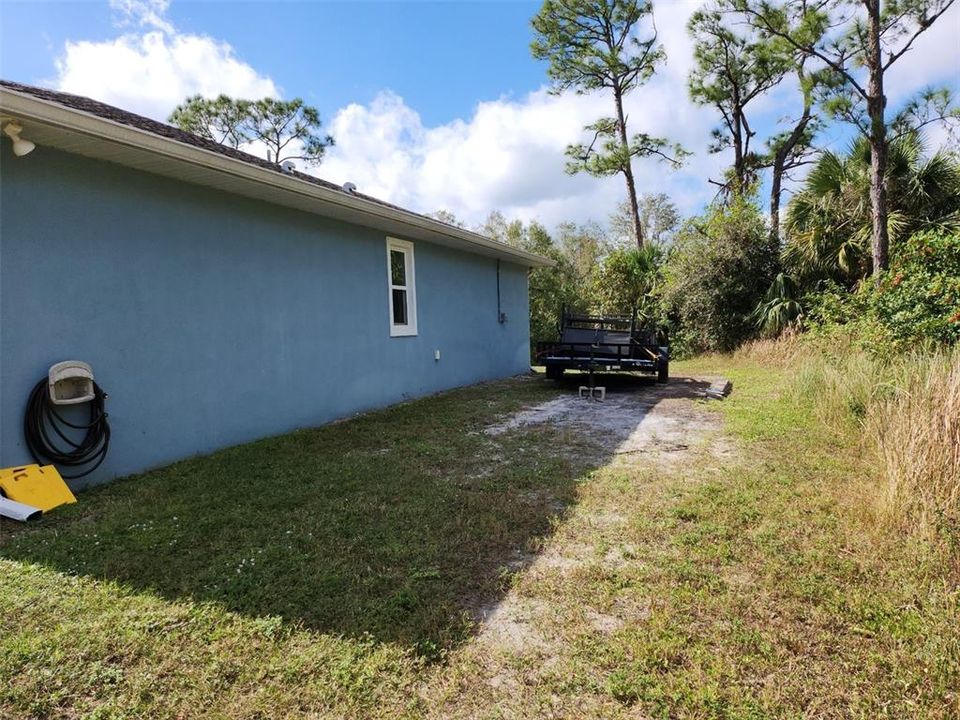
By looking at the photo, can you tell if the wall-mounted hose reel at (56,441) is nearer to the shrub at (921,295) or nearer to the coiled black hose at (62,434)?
the coiled black hose at (62,434)

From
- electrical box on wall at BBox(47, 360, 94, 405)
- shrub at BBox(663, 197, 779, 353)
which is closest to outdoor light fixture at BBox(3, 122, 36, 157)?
electrical box on wall at BBox(47, 360, 94, 405)

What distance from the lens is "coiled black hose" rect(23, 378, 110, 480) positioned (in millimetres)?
3967

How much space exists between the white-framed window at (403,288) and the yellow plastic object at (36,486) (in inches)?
195

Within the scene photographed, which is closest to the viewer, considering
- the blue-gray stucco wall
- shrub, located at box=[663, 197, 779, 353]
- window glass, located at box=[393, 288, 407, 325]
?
the blue-gray stucco wall

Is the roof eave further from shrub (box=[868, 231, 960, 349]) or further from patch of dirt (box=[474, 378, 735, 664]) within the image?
shrub (box=[868, 231, 960, 349])

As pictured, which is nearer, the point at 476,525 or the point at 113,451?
the point at 476,525

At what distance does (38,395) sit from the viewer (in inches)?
157

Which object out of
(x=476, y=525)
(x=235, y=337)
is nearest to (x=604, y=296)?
(x=235, y=337)

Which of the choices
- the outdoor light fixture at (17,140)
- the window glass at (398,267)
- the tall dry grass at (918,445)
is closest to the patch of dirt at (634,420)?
the tall dry grass at (918,445)

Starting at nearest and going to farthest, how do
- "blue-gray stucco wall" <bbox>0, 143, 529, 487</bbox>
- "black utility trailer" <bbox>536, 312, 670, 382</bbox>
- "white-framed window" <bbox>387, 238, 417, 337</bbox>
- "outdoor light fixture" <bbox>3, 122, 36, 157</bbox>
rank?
"outdoor light fixture" <bbox>3, 122, 36, 157</bbox> → "blue-gray stucco wall" <bbox>0, 143, 529, 487</bbox> → "white-framed window" <bbox>387, 238, 417, 337</bbox> → "black utility trailer" <bbox>536, 312, 670, 382</bbox>

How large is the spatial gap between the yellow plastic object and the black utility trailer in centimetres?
678

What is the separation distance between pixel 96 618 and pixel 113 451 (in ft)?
8.55

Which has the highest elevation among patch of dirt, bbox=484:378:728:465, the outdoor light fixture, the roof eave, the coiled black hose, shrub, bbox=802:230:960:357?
the roof eave

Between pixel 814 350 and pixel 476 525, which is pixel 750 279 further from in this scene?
pixel 476 525
